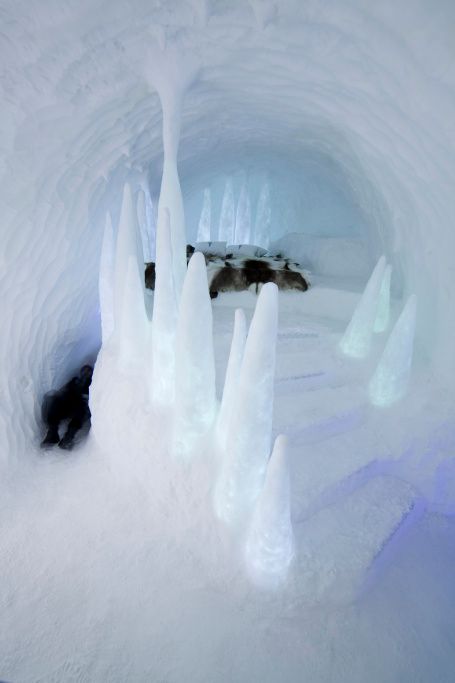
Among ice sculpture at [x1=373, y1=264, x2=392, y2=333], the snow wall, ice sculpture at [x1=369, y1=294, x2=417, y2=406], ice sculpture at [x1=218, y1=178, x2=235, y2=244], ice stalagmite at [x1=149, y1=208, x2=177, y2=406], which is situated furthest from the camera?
ice sculpture at [x1=218, y1=178, x2=235, y2=244]

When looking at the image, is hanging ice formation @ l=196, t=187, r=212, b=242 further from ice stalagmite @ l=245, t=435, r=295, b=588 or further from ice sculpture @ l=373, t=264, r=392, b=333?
ice stalagmite @ l=245, t=435, r=295, b=588

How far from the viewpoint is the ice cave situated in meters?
2.26

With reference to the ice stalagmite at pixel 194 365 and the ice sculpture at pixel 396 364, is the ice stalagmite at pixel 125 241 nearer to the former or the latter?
the ice stalagmite at pixel 194 365

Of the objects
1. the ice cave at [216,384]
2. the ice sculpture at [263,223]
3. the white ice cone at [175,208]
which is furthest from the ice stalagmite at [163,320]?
the ice sculpture at [263,223]

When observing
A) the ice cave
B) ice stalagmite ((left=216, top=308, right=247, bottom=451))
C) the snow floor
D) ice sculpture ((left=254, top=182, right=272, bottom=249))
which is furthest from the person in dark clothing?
ice sculpture ((left=254, top=182, right=272, bottom=249))

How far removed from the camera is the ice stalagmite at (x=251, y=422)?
7.09 feet

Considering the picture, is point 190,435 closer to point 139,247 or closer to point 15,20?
point 139,247

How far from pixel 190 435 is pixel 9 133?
2960 millimetres

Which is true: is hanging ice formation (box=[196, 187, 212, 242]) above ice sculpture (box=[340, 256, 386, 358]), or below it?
above

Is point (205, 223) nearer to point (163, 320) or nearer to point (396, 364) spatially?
point (163, 320)

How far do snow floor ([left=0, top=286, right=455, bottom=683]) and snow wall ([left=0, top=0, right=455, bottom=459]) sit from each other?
3.39 ft

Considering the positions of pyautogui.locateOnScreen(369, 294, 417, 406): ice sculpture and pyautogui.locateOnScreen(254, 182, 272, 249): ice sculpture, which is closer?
pyautogui.locateOnScreen(369, 294, 417, 406): ice sculpture

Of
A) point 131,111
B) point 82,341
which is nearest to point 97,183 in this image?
point 131,111

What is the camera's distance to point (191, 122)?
14.7ft
